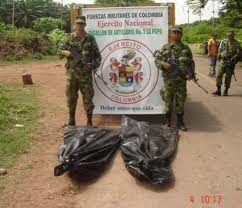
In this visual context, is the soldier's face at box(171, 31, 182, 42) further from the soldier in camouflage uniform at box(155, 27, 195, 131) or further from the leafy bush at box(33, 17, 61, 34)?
the leafy bush at box(33, 17, 61, 34)

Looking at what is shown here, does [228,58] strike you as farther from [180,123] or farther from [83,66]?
[83,66]

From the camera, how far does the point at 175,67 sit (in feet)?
27.8

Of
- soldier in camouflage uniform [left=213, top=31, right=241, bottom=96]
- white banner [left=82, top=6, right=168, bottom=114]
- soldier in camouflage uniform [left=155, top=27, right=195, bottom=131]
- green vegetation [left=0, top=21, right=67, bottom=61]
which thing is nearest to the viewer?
soldier in camouflage uniform [left=155, top=27, right=195, bottom=131]

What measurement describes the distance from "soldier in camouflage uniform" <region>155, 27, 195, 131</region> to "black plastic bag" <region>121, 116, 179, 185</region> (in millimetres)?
666

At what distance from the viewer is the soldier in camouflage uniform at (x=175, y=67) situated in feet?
27.7

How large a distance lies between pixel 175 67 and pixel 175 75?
0.44ft

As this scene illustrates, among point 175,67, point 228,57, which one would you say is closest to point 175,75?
point 175,67

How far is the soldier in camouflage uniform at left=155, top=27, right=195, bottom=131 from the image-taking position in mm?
8453

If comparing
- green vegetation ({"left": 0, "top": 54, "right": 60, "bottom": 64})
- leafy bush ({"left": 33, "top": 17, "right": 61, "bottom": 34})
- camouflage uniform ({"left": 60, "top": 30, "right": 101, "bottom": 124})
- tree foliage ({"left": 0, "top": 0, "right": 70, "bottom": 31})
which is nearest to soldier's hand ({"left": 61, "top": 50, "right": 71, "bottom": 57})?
camouflage uniform ({"left": 60, "top": 30, "right": 101, "bottom": 124})

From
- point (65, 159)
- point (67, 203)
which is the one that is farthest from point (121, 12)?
point (67, 203)

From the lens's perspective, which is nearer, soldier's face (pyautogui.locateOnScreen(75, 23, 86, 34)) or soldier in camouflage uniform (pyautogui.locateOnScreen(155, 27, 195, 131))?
soldier's face (pyautogui.locateOnScreen(75, 23, 86, 34))

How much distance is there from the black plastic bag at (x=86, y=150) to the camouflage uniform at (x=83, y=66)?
937mm

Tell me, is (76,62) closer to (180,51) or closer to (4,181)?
(180,51)

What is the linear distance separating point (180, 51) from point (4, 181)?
12.0ft
